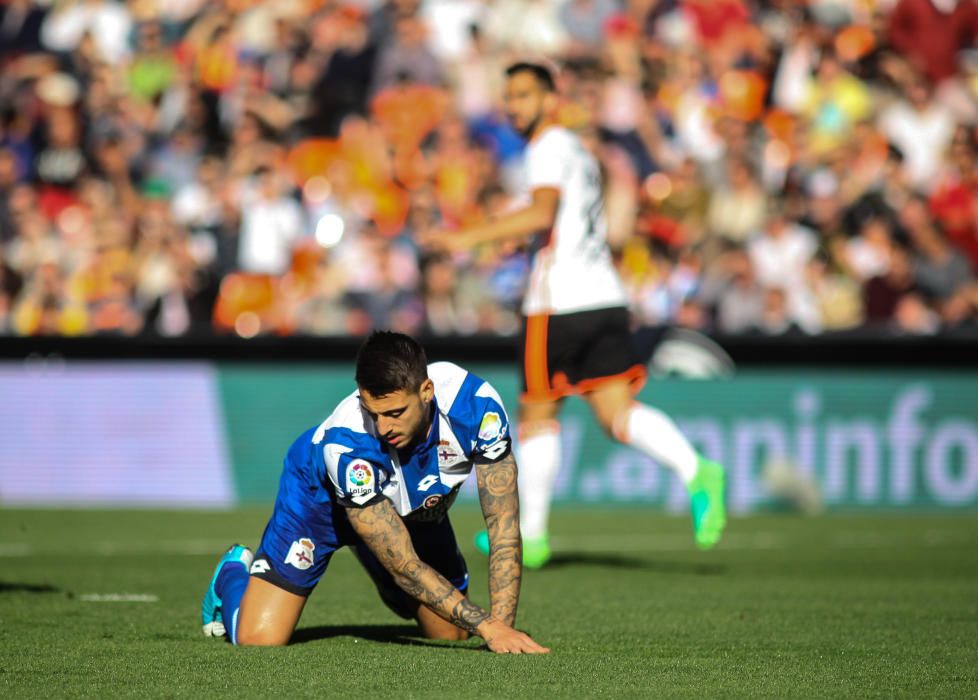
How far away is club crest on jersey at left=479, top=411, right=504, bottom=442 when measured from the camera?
19.3 feet

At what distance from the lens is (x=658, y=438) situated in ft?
29.3

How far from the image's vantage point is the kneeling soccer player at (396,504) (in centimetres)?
561

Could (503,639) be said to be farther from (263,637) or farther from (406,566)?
(263,637)

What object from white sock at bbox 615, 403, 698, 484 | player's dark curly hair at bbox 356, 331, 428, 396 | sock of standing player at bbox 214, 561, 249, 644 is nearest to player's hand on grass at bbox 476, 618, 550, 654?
player's dark curly hair at bbox 356, 331, 428, 396

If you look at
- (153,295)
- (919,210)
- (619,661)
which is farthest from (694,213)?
(619,661)

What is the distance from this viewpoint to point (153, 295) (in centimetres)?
1495

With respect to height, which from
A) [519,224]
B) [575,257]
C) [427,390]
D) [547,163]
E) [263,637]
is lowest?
[263,637]

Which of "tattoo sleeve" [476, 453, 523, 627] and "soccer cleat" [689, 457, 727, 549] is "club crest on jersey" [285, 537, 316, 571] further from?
"soccer cleat" [689, 457, 727, 549]

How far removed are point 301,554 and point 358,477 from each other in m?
0.77

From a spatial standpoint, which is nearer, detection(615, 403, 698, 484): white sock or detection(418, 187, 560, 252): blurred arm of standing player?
detection(418, 187, 560, 252): blurred arm of standing player

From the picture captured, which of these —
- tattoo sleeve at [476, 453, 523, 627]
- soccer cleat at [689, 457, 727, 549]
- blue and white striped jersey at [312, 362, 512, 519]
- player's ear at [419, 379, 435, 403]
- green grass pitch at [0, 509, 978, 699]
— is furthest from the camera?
soccer cleat at [689, 457, 727, 549]

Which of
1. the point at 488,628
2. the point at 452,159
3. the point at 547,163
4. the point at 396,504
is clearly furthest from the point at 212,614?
the point at 452,159

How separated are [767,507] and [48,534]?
5.70 metres

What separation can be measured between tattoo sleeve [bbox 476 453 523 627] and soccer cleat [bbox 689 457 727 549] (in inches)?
108
